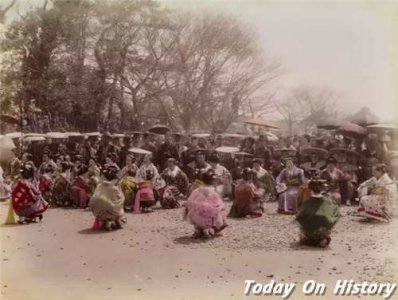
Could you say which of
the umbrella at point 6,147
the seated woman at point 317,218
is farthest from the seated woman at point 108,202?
the seated woman at point 317,218

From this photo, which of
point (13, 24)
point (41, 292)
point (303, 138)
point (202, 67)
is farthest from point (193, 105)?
point (41, 292)

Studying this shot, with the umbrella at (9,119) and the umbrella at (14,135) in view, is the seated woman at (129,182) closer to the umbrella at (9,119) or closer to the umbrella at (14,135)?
the umbrella at (14,135)

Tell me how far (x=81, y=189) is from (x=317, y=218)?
273 centimetres

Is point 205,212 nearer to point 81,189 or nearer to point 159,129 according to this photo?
point 159,129

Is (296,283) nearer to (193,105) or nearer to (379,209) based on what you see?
(379,209)

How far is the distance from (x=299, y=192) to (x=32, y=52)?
119 inches

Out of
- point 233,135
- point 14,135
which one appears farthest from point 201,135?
point 14,135

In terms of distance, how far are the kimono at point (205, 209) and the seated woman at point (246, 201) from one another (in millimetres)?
672

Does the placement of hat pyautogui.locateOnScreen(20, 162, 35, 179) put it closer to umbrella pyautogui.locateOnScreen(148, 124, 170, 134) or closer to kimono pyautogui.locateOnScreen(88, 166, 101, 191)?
kimono pyautogui.locateOnScreen(88, 166, 101, 191)

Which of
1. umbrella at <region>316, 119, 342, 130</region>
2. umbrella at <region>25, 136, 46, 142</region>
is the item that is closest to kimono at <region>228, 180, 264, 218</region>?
umbrella at <region>316, 119, 342, 130</region>

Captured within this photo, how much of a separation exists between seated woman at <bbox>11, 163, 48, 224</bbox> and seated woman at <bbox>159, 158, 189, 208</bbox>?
132 cm

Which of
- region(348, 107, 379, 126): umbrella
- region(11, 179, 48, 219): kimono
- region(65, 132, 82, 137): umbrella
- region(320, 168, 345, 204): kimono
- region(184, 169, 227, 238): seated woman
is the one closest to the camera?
region(184, 169, 227, 238): seated woman

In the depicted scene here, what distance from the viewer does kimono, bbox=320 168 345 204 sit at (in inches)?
276

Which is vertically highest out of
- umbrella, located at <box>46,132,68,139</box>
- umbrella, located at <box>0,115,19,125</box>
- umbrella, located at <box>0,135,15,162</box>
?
umbrella, located at <box>0,115,19,125</box>
